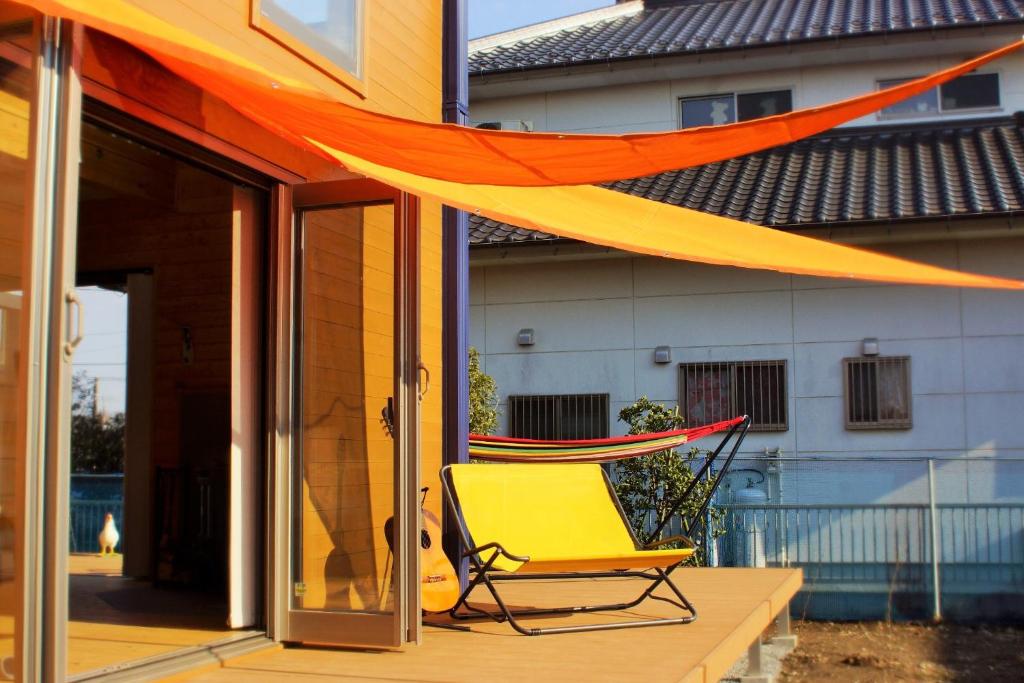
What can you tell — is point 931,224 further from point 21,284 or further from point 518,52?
point 21,284

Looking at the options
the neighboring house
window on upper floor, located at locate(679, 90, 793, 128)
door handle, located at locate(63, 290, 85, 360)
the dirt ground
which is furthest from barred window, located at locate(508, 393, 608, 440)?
door handle, located at locate(63, 290, 85, 360)

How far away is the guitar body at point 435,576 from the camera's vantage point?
4.63 meters

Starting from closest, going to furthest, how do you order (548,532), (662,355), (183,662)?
1. (183,662)
2. (548,532)
3. (662,355)

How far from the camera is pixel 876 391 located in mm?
9406

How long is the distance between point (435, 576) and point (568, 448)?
121 cm

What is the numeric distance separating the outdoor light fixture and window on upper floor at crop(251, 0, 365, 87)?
18.0 feet

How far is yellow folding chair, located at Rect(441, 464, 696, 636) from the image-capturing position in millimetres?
4324

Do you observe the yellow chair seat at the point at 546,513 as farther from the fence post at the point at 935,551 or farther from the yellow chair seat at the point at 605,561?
the fence post at the point at 935,551

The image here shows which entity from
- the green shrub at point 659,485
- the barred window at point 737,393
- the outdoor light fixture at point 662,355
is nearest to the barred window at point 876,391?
the barred window at point 737,393

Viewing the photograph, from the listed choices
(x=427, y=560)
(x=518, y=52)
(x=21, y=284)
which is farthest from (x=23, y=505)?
(x=518, y=52)

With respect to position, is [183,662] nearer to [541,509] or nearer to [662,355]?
[541,509]

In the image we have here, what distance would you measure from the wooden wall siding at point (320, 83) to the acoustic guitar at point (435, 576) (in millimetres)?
502

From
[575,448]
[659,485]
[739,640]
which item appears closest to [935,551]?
[659,485]

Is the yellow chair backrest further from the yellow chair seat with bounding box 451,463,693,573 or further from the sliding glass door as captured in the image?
the sliding glass door
